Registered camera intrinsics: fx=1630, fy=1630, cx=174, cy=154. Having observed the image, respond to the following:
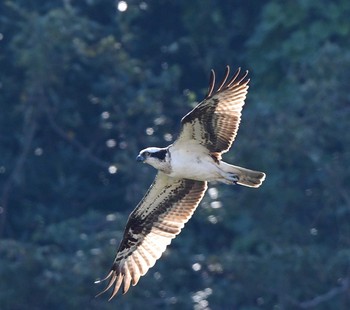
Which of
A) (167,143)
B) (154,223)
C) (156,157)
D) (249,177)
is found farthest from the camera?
(167,143)

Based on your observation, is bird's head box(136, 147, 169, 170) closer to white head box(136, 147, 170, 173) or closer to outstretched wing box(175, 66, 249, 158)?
white head box(136, 147, 170, 173)

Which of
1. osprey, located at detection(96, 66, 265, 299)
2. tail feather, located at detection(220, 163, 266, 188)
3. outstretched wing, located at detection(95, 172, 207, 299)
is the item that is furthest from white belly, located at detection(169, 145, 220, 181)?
outstretched wing, located at detection(95, 172, 207, 299)

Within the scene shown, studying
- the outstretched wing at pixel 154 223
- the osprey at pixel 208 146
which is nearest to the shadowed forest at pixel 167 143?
the outstretched wing at pixel 154 223

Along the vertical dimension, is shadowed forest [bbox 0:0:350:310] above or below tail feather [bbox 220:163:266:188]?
above

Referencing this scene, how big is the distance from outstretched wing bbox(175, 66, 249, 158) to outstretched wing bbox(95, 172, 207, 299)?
2.10ft

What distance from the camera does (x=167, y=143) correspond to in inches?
734

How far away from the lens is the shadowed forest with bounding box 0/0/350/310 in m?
17.7

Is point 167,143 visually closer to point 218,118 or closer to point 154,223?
point 154,223

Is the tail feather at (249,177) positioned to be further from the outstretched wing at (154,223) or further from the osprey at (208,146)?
the outstretched wing at (154,223)

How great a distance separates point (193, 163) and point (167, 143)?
23.3ft

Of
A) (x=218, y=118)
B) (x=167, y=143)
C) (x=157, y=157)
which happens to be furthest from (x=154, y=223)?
(x=167, y=143)

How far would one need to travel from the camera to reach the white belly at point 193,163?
1154 cm

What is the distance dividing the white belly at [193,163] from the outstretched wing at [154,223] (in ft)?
1.77

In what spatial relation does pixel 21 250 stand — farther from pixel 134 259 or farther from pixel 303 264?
pixel 134 259
